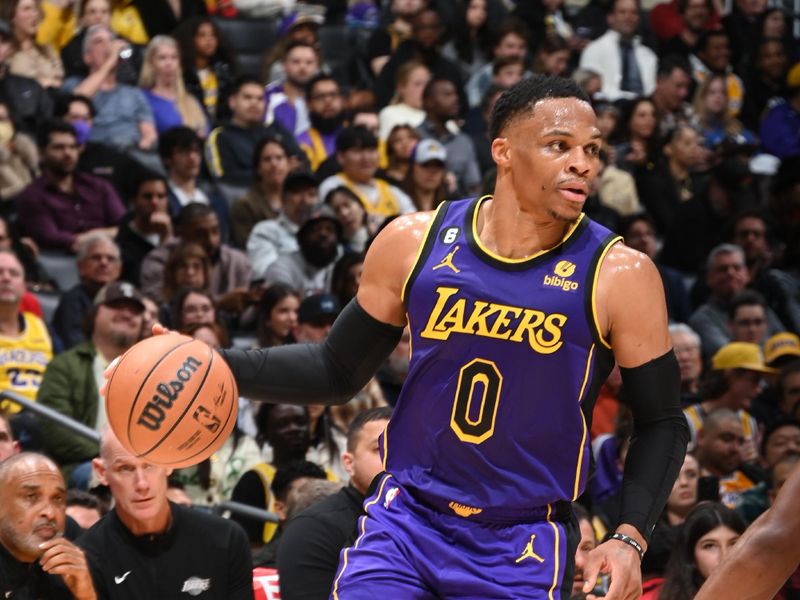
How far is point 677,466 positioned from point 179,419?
135cm

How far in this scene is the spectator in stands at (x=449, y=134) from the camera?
11961 millimetres

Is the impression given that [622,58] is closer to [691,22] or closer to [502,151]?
[691,22]

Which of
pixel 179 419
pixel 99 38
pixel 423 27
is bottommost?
pixel 423 27

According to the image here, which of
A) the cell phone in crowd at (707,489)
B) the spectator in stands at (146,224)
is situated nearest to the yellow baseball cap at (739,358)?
the cell phone in crowd at (707,489)

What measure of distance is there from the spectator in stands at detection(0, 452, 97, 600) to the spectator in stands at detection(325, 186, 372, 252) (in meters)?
5.15

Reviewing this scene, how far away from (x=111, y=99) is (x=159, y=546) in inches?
243

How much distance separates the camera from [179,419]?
13.0 ft

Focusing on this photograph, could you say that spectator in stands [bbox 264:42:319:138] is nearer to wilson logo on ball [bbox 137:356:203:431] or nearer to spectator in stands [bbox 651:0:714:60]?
spectator in stands [bbox 651:0:714:60]

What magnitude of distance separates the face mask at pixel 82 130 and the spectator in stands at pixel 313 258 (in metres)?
1.81

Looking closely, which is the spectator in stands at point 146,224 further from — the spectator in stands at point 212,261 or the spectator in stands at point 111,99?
the spectator in stands at point 111,99

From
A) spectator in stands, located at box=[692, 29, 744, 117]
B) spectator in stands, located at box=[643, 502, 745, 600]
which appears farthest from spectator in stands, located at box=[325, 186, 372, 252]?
spectator in stands, located at box=[692, 29, 744, 117]

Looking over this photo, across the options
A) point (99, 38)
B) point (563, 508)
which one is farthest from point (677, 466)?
point (99, 38)

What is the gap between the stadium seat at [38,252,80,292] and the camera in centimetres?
980

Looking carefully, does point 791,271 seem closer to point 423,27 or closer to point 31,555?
point 423,27
